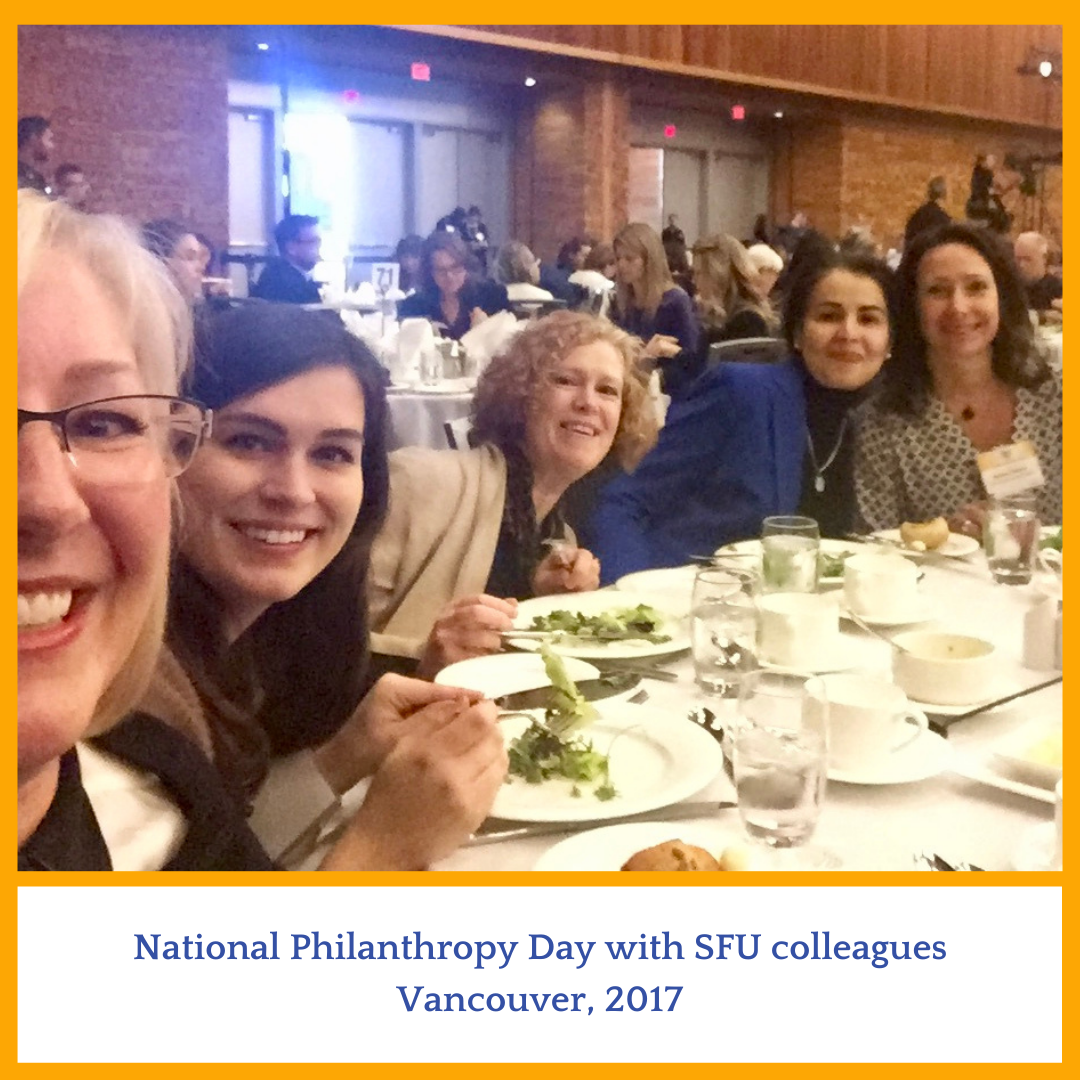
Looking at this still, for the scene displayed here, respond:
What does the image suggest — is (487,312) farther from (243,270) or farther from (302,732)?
(302,732)

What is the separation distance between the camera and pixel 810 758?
0.94 metres

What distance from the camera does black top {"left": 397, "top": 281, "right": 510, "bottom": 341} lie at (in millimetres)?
1674

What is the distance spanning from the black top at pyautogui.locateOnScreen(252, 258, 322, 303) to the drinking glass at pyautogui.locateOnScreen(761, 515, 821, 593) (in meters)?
0.78

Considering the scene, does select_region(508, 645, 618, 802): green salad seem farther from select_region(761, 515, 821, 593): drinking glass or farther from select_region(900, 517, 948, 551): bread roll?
select_region(900, 517, 948, 551): bread roll

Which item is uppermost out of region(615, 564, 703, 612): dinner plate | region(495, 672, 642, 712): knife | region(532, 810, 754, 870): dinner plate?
region(615, 564, 703, 612): dinner plate

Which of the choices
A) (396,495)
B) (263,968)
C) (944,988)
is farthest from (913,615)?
(263,968)

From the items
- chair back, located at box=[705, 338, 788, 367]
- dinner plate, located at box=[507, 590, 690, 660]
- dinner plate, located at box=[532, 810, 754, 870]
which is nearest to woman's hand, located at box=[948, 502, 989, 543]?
chair back, located at box=[705, 338, 788, 367]

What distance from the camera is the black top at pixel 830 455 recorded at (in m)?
2.10

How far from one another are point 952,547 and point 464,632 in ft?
3.41

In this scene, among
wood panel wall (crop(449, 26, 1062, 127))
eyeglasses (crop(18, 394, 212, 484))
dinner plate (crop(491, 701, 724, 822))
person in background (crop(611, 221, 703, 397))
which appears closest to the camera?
eyeglasses (crop(18, 394, 212, 484))

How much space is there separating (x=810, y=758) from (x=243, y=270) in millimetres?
761

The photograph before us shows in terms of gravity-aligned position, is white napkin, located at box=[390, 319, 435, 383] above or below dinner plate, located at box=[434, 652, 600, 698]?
above

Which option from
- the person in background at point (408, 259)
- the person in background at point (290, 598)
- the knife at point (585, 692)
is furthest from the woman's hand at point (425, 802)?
the person in background at point (408, 259)

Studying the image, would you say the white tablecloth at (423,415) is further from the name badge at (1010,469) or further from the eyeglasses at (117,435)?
the name badge at (1010,469)
